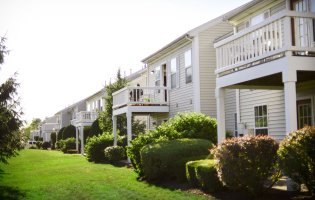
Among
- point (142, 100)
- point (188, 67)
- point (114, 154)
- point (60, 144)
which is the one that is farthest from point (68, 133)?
point (188, 67)

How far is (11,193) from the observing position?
43.9 feet

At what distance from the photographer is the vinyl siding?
21.8 metres

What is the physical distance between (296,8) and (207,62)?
7972 mm

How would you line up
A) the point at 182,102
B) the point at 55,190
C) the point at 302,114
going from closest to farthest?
the point at 55,190 → the point at 302,114 → the point at 182,102

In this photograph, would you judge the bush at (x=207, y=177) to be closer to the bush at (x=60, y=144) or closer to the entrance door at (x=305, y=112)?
the entrance door at (x=305, y=112)

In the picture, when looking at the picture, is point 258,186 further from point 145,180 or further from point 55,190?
point 55,190

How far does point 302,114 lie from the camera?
47.7 feet

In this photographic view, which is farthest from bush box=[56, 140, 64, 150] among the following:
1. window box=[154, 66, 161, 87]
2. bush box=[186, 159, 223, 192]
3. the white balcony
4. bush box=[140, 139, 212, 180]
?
bush box=[186, 159, 223, 192]

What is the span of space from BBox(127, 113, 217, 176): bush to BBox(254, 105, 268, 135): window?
5.82ft

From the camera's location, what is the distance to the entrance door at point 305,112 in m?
14.1

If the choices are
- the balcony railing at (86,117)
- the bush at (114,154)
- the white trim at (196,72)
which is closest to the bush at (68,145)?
the balcony railing at (86,117)

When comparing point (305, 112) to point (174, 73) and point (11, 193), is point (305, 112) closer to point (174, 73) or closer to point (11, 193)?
point (11, 193)

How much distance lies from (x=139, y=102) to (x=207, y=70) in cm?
445

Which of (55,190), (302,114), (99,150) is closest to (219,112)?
(302,114)
